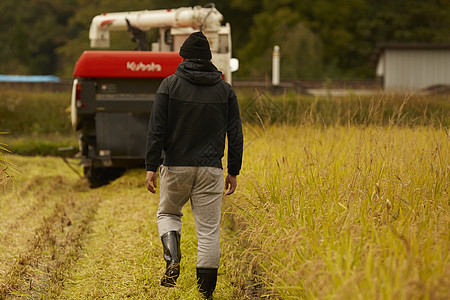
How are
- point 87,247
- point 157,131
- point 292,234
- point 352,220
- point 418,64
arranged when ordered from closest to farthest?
point 352,220
point 292,234
point 157,131
point 87,247
point 418,64

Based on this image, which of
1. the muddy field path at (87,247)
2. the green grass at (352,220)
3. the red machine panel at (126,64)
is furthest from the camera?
the red machine panel at (126,64)

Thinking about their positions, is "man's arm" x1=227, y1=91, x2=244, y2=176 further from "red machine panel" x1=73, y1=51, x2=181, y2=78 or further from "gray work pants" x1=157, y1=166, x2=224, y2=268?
"red machine panel" x1=73, y1=51, x2=181, y2=78

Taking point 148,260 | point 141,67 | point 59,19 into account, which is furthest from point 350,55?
point 148,260

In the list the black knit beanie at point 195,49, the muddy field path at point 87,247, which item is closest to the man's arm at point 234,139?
the black knit beanie at point 195,49

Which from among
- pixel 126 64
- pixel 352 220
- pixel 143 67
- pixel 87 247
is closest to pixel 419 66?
pixel 143 67

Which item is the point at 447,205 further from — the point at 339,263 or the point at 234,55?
the point at 234,55

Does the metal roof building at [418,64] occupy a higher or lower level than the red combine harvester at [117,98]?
lower

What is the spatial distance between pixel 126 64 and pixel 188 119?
5.16 meters

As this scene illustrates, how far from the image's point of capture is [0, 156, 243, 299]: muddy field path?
4996 mm

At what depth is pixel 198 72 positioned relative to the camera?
4762 mm

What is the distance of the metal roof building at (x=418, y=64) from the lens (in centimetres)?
3356

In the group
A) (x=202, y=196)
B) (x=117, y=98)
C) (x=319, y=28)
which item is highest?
(x=202, y=196)

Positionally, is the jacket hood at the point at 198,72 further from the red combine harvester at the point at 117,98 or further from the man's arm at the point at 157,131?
the red combine harvester at the point at 117,98

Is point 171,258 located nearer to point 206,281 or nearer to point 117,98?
Answer: point 206,281
